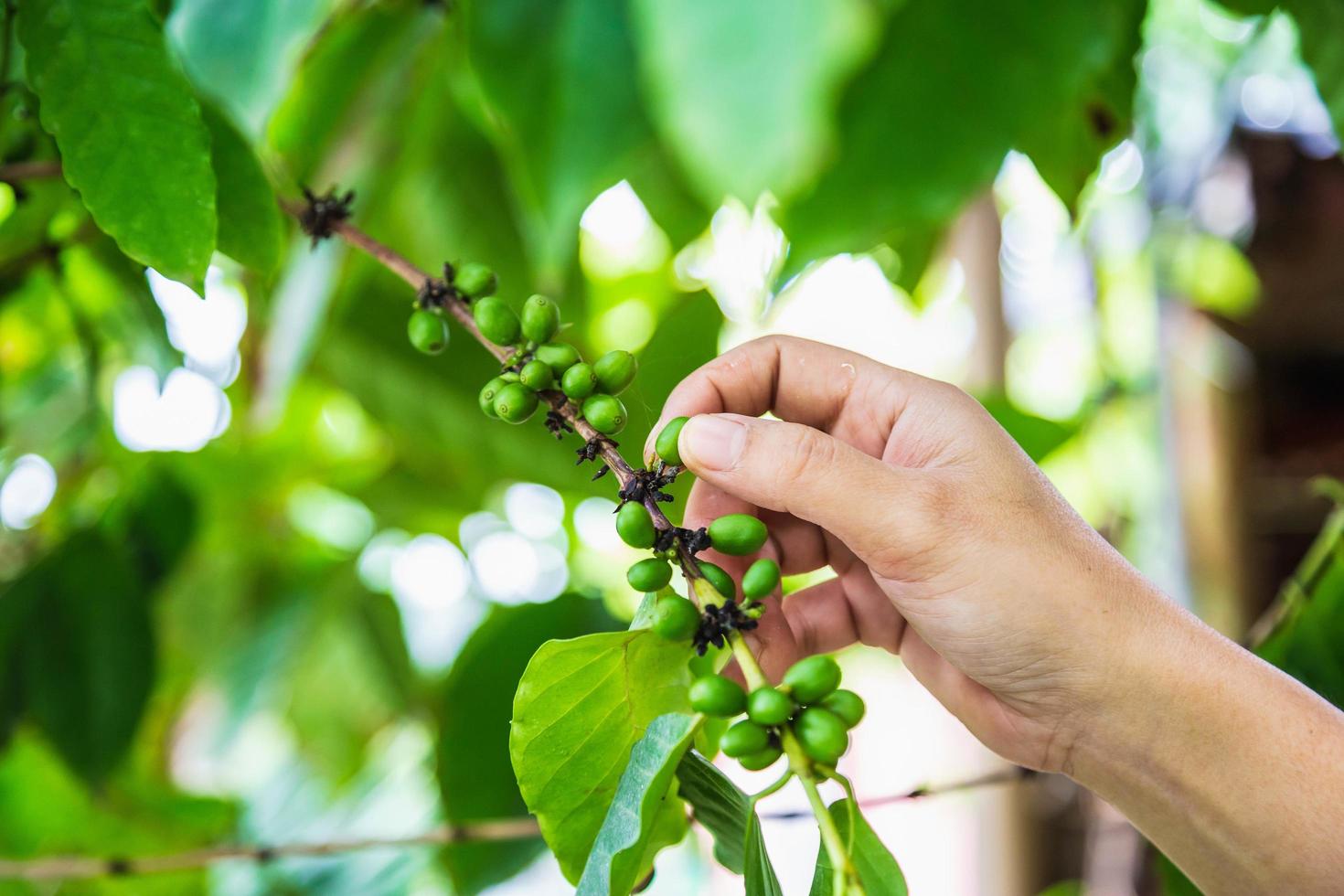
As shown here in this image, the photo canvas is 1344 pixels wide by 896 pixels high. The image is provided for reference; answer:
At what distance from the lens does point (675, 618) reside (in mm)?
474

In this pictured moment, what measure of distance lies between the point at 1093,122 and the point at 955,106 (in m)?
0.24

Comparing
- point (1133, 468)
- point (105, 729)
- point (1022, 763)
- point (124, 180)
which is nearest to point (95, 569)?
point (105, 729)

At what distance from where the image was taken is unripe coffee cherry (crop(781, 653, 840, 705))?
45cm

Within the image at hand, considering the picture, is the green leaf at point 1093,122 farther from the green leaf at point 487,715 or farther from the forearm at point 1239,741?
the green leaf at point 487,715

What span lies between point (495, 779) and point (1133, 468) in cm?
142

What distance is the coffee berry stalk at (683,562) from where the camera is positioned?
43 centimetres

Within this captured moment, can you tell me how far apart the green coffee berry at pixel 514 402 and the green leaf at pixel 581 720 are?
13 centimetres

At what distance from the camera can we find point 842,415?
0.69m

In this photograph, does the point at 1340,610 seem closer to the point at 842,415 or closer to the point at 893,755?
the point at 842,415

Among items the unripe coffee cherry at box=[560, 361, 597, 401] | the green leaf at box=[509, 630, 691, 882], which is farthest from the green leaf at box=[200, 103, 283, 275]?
the green leaf at box=[509, 630, 691, 882]

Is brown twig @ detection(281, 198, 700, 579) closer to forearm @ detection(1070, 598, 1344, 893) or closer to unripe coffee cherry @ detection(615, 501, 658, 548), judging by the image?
unripe coffee cherry @ detection(615, 501, 658, 548)

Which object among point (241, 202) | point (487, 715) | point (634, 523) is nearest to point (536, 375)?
point (634, 523)

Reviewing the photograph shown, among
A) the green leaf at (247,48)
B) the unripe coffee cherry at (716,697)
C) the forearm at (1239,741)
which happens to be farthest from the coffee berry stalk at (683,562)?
the forearm at (1239,741)

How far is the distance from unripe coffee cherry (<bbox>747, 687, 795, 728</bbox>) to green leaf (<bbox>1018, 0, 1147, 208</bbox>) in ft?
1.62
